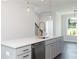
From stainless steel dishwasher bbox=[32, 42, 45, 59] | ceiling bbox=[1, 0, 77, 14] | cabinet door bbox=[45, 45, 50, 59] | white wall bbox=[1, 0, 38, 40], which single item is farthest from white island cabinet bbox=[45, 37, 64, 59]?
ceiling bbox=[1, 0, 77, 14]

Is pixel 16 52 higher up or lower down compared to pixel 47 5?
lower down

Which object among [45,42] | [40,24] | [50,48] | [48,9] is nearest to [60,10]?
[48,9]

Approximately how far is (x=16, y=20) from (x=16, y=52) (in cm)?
113

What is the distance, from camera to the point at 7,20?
2619 millimetres

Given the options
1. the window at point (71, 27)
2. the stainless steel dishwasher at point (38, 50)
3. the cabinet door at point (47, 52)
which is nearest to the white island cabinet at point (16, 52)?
the stainless steel dishwasher at point (38, 50)

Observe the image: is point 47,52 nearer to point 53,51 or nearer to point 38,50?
point 53,51

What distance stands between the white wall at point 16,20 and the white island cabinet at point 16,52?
0.41 meters

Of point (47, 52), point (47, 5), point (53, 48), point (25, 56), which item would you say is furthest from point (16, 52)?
point (47, 5)

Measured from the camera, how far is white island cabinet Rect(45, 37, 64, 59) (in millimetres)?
3118

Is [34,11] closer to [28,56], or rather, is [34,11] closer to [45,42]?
[45,42]

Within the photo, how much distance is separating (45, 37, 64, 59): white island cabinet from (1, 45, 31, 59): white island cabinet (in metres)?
0.90

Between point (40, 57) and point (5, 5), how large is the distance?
173cm

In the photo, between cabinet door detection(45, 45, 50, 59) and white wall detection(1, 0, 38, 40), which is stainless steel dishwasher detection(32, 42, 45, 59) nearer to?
cabinet door detection(45, 45, 50, 59)

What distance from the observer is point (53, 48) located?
3.45 metres
